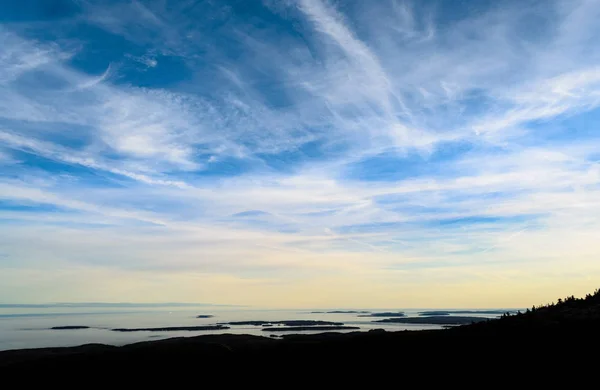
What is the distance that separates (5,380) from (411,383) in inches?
872

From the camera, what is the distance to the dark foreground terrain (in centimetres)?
1742

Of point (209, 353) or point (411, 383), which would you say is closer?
point (411, 383)

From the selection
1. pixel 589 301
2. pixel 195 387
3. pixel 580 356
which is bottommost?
pixel 195 387

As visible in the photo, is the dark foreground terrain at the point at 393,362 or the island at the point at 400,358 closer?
the dark foreground terrain at the point at 393,362

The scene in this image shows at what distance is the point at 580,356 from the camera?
1741 cm

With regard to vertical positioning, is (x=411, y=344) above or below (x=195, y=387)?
above

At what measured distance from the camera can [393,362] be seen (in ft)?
67.2

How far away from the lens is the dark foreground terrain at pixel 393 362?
57.2 feet

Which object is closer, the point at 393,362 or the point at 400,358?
the point at 393,362

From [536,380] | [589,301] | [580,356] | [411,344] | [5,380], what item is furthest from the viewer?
[589,301]

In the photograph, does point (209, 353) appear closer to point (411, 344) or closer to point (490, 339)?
point (411, 344)

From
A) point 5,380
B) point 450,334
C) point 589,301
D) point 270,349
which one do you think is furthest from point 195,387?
point 589,301

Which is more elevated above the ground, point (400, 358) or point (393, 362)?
point (400, 358)

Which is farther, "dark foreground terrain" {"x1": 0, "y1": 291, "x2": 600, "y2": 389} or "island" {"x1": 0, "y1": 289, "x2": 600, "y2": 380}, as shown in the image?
"island" {"x1": 0, "y1": 289, "x2": 600, "y2": 380}
